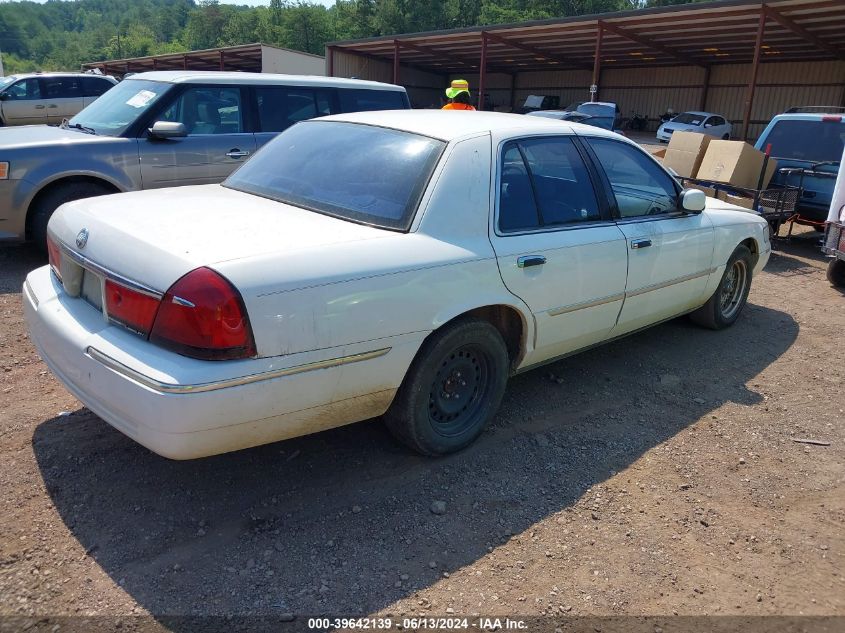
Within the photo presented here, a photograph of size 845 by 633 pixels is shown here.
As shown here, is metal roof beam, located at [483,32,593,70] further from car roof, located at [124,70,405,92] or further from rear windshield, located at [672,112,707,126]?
car roof, located at [124,70,405,92]

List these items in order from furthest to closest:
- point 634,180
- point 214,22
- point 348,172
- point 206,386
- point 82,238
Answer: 1. point 214,22
2. point 634,180
3. point 348,172
4. point 82,238
5. point 206,386

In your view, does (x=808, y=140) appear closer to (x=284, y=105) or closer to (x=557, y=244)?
(x=284, y=105)

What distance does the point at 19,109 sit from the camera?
1526cm

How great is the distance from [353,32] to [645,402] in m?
68.3

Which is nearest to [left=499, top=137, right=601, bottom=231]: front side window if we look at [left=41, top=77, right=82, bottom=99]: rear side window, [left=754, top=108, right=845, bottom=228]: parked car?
[left=754, top=108, right=845, bottom=228]: parked car

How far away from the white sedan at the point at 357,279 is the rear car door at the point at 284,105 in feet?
10.9

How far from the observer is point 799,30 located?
20.4 metres

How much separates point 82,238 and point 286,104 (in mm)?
4705

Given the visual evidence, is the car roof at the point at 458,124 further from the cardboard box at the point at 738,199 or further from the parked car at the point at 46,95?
the parked car at the point at 46,95

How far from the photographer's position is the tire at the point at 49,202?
6.19m

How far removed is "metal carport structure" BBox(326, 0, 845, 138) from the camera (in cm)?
1948

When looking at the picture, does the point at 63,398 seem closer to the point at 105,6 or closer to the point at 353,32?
the point at 353,32

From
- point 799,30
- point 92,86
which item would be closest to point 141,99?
point 92,86

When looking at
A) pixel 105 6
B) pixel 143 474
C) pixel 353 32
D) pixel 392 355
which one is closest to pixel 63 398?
pixel 143 474
